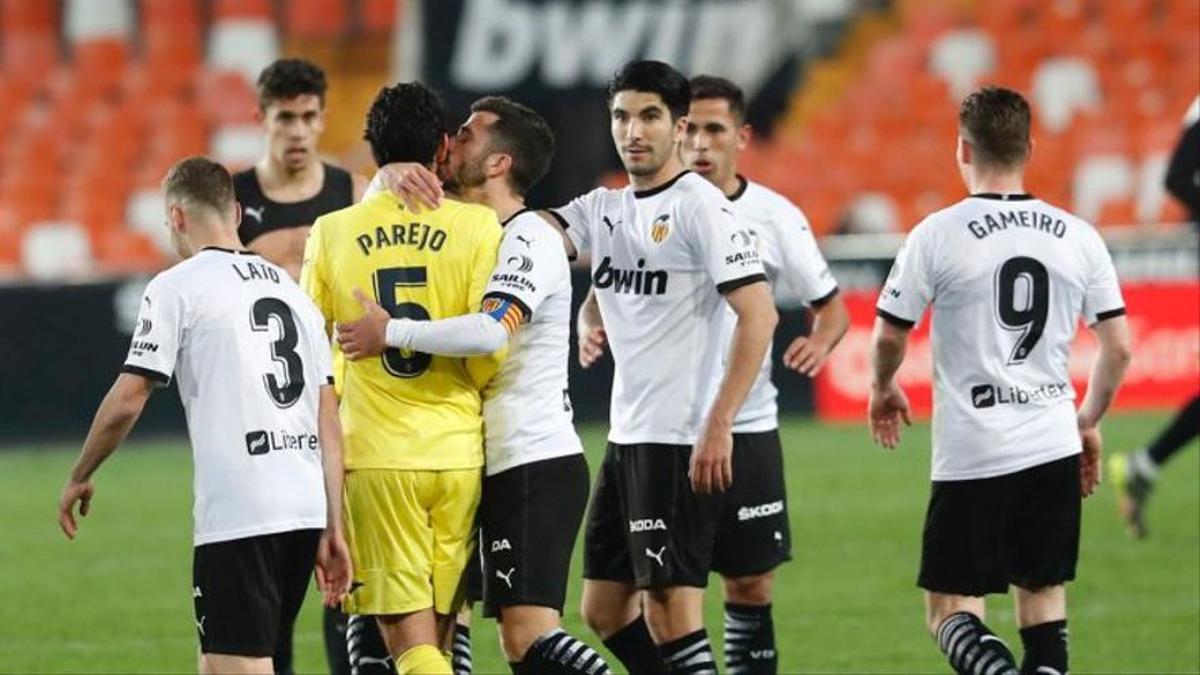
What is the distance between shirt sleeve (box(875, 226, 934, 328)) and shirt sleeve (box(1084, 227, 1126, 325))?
0.51 m

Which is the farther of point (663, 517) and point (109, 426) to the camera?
point (663, 517)

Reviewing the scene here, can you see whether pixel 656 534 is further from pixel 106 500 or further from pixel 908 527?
pixel 106 500

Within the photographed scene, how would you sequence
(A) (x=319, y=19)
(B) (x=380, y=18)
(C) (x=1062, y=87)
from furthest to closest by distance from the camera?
(C) (x=1062, y=87)
(A) (x=319, y=19)
(B) (x=380, y=18)

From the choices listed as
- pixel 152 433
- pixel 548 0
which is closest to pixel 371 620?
pixel 152 433

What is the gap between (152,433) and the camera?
17.7 m

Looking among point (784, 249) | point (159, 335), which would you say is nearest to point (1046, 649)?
point (784, 249)

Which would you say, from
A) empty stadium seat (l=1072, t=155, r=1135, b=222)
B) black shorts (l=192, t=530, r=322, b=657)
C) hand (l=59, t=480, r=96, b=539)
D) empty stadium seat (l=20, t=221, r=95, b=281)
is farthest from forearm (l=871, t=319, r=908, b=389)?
empty stadium seat (l=20, t=221, r=95, b=281)

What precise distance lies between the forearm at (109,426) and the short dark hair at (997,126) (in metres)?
2.61

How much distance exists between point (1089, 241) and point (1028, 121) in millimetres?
433

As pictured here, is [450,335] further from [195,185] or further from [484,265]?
[195,185]

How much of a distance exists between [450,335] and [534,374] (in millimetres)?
460

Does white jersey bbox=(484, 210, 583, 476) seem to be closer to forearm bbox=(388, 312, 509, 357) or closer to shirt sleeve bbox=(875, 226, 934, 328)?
forearm bbox=(388, 312, 509, 357)

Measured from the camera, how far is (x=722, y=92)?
830cm

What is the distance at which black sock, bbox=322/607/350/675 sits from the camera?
7.90 meters
